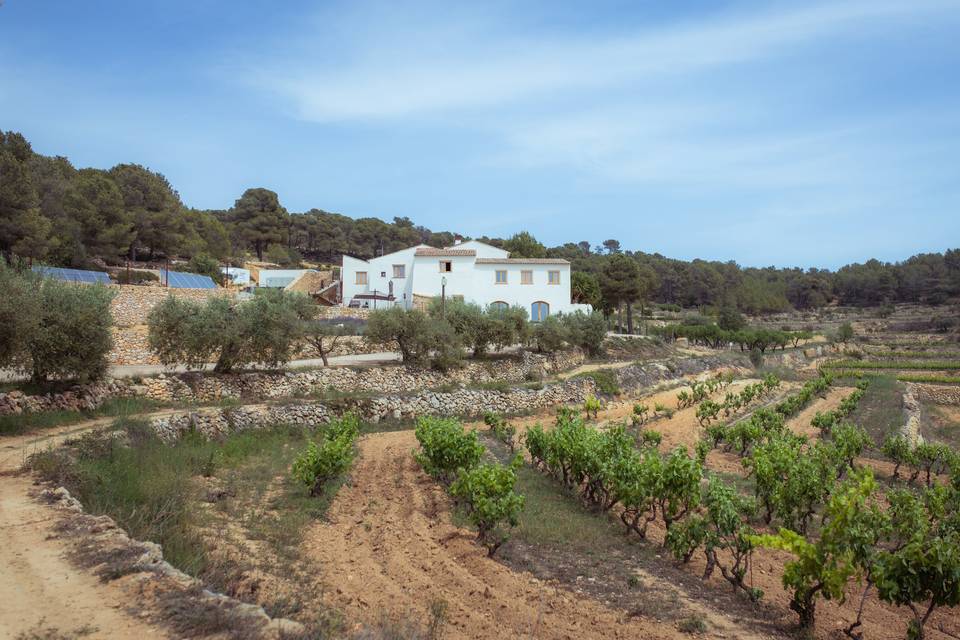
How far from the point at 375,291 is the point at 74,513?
3708 cm

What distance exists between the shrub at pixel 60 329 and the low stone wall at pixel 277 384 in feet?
2.52

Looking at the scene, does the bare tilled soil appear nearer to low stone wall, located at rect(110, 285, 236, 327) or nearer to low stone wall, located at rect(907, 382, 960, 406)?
low stone wall, located at rect(110, 285, 236, 327)

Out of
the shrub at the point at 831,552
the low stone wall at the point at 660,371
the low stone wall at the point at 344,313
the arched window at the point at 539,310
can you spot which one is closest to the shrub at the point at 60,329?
the shrub at the point at 831,552

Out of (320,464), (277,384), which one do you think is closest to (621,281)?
(277,384)

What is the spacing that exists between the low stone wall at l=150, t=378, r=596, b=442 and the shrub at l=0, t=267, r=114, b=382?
2.64 metres

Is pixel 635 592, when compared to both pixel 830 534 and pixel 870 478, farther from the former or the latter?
pixel 870 478

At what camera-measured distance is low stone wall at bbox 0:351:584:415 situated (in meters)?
15.8

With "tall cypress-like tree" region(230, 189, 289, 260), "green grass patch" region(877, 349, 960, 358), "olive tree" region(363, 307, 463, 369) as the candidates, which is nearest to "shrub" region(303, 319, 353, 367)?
"olive tree" region(363, 307, 463, 369)

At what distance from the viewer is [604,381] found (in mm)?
31859

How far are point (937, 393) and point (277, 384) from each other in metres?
40.3

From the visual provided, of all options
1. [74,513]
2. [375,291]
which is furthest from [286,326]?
[375,291]

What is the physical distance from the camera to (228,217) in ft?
259

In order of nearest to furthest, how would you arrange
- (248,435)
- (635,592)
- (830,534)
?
(830,534)
(635,592)
(248,435)

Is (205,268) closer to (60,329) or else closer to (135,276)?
(135,276)
